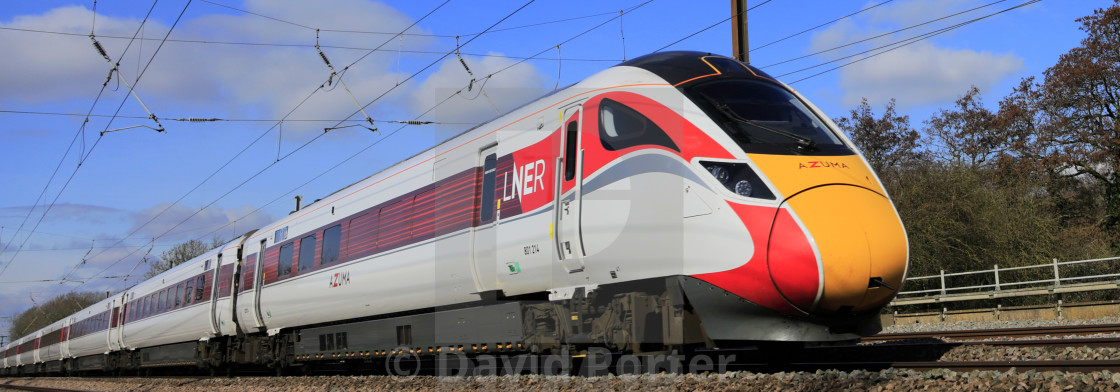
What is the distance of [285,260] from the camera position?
650 inches

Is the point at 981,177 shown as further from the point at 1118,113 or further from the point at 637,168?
the point at 637,168

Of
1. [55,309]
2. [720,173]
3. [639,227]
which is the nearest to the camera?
[720,173]

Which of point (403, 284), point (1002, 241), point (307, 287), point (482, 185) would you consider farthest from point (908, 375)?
point (1002, 241)

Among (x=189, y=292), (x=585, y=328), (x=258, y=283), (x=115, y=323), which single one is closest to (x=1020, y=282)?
(x=585, y=328)

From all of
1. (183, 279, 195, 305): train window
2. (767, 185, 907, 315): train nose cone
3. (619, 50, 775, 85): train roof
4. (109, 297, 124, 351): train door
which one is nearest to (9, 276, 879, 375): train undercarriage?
(767, 185, 907, 315): train nose cone

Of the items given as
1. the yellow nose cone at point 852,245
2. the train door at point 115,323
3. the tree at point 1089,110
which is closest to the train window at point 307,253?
the yellow nose cone at point 852,245

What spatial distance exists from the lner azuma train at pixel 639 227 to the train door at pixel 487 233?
0.08 feet

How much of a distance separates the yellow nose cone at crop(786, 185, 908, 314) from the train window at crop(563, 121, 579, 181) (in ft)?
7.77

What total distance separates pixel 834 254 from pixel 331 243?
940 cm

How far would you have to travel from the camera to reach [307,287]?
1515 cm

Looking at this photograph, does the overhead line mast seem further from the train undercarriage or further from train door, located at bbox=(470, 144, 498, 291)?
the train undercarriage

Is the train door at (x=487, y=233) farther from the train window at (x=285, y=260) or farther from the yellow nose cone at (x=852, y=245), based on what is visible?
the train window at (x=285, y=260)

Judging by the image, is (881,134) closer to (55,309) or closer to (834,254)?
(834,254)

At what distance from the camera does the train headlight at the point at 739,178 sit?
741 cm
